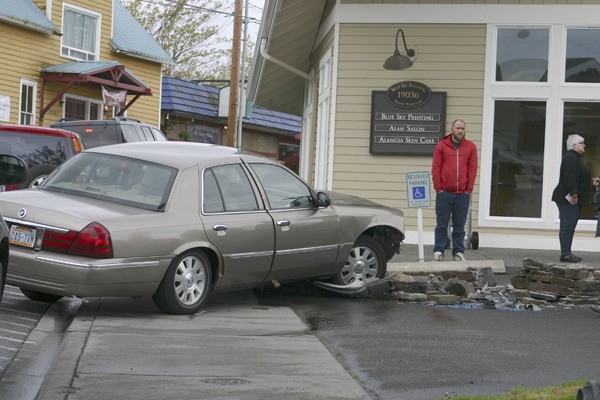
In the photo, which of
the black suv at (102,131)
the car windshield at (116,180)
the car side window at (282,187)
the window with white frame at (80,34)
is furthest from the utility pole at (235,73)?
the car windshield at (116,180)

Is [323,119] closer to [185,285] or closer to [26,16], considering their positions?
[185,285]

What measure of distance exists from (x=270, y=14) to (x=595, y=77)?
17.9 ft

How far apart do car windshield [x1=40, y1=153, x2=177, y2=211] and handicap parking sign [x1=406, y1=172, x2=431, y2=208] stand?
5.04 m

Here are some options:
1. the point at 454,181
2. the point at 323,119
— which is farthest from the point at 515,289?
the point at 323,119

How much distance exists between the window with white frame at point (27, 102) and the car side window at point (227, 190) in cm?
2275

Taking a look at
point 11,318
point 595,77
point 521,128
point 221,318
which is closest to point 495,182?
point 521,128

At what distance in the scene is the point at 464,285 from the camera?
11523 mm

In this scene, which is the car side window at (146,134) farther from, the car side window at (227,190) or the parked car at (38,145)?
the car side window at (227,190)

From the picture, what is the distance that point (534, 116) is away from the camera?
17.6 meters

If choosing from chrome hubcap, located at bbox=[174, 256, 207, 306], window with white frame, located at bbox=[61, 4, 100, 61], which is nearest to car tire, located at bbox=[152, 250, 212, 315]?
chrome hubcap, located at bbox=[174, 256, 207, 306]

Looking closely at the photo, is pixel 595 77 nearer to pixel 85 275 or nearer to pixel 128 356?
pixel 85 275

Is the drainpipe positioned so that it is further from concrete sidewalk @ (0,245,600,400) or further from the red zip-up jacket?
concrete sidewalk @ (0,245,600,400)

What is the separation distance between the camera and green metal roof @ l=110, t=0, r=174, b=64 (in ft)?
122

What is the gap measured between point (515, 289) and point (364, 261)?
162cm
